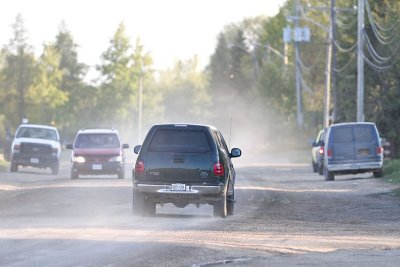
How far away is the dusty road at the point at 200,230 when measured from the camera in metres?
15.8

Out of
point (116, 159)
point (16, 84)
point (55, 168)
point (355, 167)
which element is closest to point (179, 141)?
point (116, 159)

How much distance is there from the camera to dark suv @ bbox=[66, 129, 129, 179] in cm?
4391

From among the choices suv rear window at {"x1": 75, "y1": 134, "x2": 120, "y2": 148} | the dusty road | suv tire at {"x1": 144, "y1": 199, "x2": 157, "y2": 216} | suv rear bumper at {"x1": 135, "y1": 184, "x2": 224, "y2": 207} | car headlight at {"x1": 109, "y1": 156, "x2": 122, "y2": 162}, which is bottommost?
the dusty road

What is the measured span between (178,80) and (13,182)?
153m

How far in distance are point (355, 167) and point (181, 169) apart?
70.1ft

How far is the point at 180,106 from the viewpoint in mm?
187125

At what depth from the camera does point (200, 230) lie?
2088 centimetres

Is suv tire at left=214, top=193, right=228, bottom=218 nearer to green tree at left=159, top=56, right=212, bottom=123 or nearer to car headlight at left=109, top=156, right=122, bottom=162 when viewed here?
car headlight at left=109, top=156, right=122, bottom=162

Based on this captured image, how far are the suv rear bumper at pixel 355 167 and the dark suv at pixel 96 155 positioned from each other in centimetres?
760

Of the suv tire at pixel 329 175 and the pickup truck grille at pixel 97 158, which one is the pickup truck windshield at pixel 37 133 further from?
the suv tire at pixel 329 175

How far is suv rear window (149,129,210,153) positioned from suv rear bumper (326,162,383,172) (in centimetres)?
2089

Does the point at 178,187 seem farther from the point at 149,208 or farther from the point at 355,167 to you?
the point at 355,167

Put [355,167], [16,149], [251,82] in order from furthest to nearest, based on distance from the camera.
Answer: [251,82] → [16,149] → [355,167]

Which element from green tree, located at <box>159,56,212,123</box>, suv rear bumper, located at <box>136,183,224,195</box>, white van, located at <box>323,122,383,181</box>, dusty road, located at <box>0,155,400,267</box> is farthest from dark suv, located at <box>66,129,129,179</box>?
green tree, located at <box>159,56,212,123</box>
